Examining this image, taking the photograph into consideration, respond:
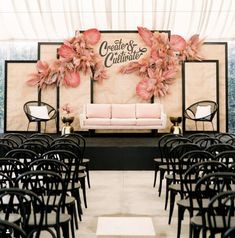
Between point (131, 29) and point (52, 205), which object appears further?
point (131, 29)

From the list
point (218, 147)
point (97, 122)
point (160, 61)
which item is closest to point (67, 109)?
point (97, 122)

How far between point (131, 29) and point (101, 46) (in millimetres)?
891

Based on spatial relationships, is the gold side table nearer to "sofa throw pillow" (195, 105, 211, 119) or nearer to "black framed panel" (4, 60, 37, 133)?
"black framed panel" (4, 60, 37, 133)

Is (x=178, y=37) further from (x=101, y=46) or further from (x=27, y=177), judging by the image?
(x=27, y=177)

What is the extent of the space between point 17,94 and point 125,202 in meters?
6.42

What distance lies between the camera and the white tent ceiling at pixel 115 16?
412 inches

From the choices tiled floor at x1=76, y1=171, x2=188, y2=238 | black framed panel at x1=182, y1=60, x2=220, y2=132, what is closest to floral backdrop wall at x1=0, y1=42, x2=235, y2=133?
black framed panel at x1=182, y1=60, x2=220, y2=132

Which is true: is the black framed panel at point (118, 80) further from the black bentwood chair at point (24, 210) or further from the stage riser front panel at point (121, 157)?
the black bentwood chair at point (24, 210)

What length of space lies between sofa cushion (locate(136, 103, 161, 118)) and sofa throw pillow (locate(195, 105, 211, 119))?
3.07 ft

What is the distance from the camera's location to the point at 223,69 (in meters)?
10.9

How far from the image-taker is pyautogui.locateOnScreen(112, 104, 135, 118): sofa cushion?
10.6m

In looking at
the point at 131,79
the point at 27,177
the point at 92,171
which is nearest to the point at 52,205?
the point at 27,177

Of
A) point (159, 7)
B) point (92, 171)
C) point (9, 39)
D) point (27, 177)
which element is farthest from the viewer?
point (9, 39)

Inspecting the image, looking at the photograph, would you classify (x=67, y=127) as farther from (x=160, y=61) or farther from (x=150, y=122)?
(x=160, y=61)
